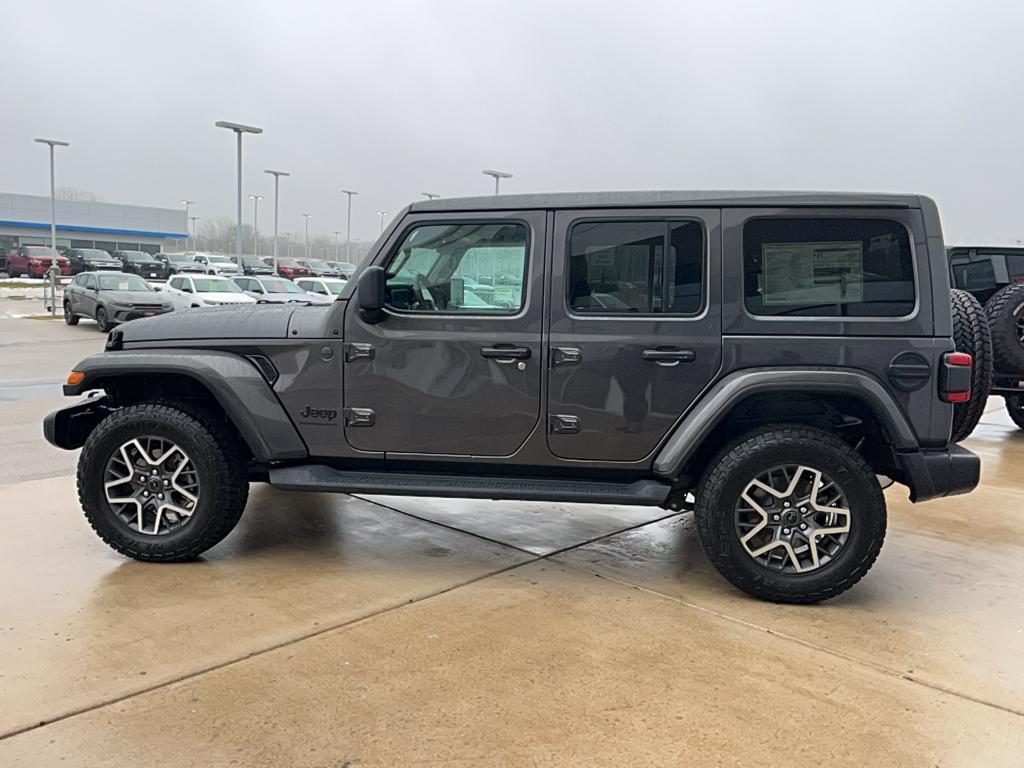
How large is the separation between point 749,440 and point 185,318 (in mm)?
3113

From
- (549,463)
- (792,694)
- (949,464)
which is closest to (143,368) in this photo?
(549,463)

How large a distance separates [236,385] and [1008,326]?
23.9ft

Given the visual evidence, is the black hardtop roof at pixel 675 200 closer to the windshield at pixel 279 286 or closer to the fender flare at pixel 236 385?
the fender flare at pixel 236 385

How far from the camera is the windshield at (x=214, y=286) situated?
21.7m

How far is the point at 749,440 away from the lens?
395 centimetres

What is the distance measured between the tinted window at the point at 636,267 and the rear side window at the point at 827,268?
0.27 m

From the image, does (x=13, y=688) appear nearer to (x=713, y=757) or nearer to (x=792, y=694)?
(x=713, y=757)

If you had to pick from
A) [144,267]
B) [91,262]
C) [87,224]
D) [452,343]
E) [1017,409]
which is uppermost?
[87,224]

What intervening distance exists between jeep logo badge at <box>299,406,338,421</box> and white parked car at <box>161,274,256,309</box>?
1760 centimetres

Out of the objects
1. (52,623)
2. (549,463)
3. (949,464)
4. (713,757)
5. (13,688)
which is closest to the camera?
Answer: (713,757)

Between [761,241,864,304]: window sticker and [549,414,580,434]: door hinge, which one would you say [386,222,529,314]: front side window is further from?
[761,241,864,304]: window sticker

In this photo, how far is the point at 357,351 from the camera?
4199 mm

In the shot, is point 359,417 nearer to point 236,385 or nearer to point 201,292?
point 236,385

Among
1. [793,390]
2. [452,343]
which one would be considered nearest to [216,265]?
[452,343]
